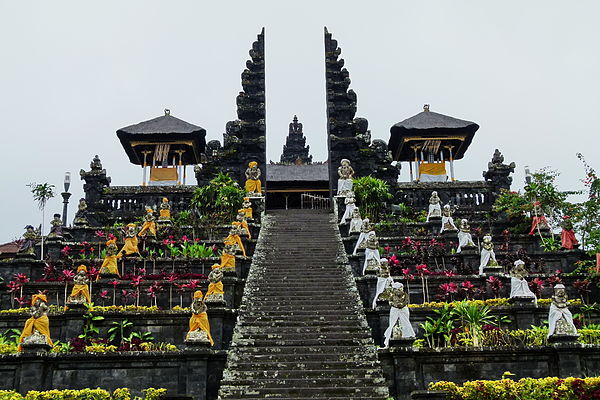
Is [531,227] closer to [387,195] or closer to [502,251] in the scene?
[502,251]

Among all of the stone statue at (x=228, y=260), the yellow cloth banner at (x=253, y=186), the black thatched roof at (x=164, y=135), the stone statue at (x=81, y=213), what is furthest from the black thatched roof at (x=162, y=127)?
the stone statue at (x=228, y=260)

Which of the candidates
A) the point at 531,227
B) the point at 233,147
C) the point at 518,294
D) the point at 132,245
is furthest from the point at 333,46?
the point at 518,294

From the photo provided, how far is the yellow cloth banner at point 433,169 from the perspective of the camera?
3300 cm

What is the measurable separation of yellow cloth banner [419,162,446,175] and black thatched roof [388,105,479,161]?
44.4 inches

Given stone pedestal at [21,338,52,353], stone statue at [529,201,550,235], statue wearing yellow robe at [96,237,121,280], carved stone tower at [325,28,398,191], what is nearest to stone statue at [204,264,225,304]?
stone pedestal at [21,338,52,353]

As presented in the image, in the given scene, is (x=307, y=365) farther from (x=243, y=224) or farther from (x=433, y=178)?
(x=433, y=178)

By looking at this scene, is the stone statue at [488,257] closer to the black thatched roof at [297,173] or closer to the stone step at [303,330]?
the stone step at [303,330]

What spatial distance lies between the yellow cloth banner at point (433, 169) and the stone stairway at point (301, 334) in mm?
13905

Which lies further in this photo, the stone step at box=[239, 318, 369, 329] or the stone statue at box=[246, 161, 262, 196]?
the stone statue at box=[246, 161, 262, 196]

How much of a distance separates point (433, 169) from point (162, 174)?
42.4ft

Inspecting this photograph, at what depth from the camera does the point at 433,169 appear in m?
33.0

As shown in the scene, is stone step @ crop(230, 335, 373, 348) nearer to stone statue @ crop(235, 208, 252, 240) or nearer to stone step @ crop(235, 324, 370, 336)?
stone step @ crop(235, 324, 370, 336)

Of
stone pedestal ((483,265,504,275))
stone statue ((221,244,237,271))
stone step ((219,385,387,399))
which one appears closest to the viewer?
stone step ((219,385,387,399))

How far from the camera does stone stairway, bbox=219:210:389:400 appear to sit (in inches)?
514
